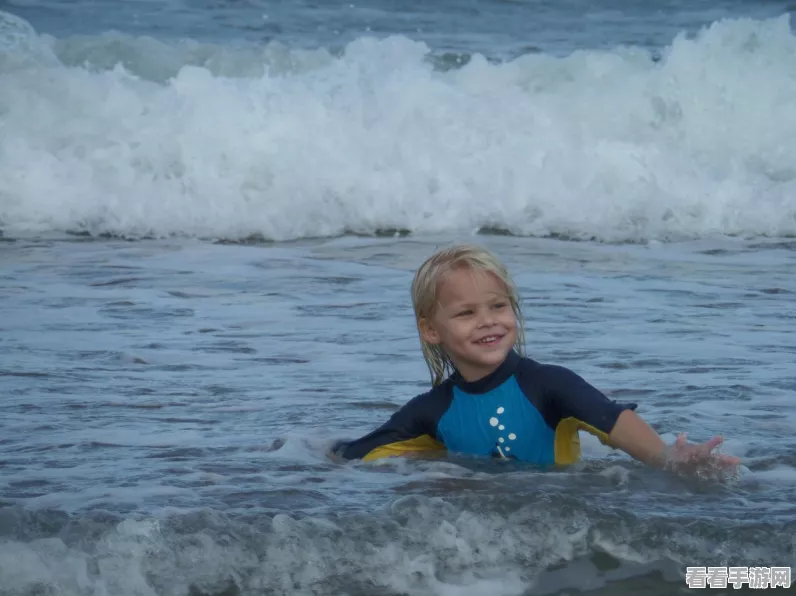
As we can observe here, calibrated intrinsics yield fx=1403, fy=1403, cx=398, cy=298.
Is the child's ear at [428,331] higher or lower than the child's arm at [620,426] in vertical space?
higher

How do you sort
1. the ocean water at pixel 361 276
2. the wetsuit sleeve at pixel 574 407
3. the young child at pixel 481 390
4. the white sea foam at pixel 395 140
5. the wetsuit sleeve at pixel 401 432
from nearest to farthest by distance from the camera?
the ocean water at pixel 361 276 < the wetsuit sleeve at pixel 574 407 < the young child at pixel 481 390 < the wetsuit sleeve at pixel 401 432 < the white sea foam at pixel 395 140

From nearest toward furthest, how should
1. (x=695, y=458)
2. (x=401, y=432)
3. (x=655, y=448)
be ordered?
(x=695, y=458) < (x=655, y=448) < (x=401, y=432)

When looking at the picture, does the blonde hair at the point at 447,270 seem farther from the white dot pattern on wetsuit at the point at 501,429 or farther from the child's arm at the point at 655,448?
the child's arm at the point at 655,448

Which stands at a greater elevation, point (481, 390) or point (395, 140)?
point (395, 140)

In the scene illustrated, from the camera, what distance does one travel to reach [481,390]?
4.38 meters

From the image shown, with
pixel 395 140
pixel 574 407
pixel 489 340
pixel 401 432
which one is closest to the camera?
pixel 574 407

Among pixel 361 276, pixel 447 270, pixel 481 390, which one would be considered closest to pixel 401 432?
pixel 481 390

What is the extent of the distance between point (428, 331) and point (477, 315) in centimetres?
22

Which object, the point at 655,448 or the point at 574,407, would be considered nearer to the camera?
the point at 655,448

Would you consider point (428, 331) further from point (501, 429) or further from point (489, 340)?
point (501, 429)

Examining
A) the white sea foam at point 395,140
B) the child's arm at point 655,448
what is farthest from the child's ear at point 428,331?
the white sea foam at point 395,140

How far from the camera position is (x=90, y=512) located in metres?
3.73

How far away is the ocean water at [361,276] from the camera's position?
11.7ft

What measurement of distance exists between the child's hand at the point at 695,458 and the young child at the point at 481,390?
0.22 meters
